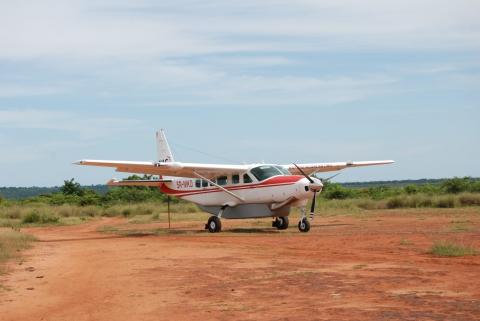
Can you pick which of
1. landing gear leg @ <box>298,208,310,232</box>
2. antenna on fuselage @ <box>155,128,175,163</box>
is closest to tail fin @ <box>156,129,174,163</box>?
antenna on fuselage @ <box>155,128,175,163</box>

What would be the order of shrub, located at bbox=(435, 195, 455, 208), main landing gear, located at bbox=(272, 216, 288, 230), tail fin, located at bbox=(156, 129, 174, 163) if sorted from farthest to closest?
shrub, located at bbox=(435, 195, 455, 208) < tail fin, located at bbox=(156, 129, 174, 163) < main landing gear, located at bbox=(272, 216, 288, 230)

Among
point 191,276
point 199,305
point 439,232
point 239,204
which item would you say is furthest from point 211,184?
point 199,305

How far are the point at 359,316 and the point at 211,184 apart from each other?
20.5 metres

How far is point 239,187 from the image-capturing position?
28547 mm

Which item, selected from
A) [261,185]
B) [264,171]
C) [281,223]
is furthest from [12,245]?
[281,223]

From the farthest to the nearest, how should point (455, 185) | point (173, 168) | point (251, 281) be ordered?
point (455, 185) < point (173, 168) < point (251, 281)

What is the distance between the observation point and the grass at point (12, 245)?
18.0 meters

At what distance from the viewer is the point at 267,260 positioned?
53.4 feet

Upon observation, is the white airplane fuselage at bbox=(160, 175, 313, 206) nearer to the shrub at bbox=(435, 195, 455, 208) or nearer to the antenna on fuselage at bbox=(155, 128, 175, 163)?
the antenna on fuselage at bbox=(155, 128, 175, 163)

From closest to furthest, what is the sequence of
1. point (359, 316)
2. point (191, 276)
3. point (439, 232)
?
point (359, 316)
point (191, 276)
point (439, 232)

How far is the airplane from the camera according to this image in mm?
26216

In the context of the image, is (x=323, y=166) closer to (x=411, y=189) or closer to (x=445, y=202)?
(x=445, y=202)

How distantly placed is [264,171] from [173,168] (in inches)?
133

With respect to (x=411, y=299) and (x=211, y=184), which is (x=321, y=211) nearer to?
(x=211, y=184)
